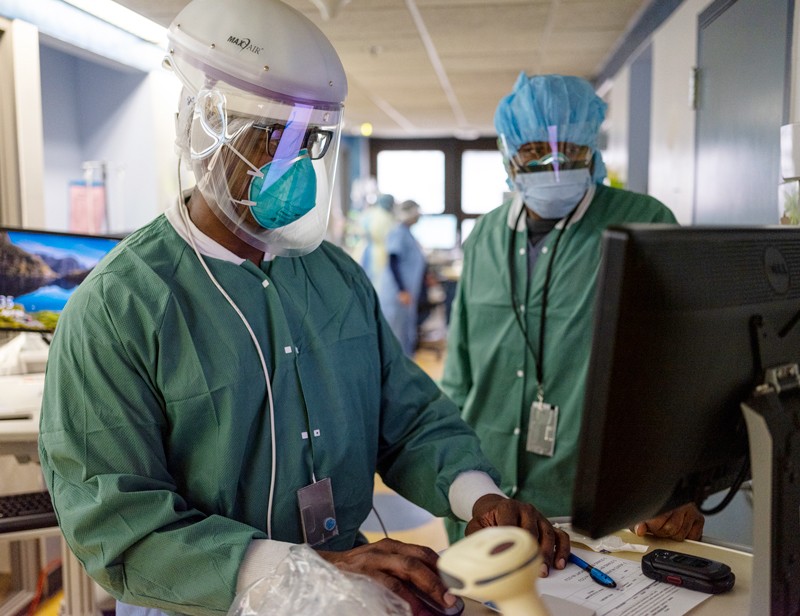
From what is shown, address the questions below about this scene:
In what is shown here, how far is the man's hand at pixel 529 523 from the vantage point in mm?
1111

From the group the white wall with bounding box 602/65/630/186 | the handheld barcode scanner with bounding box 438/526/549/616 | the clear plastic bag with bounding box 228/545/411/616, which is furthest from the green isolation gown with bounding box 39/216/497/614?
the white wall with bounding box 602/65/630/186

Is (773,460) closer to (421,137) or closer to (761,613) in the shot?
(761,613)

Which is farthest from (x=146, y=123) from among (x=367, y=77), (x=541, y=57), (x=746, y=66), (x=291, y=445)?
(x=291, y=445)

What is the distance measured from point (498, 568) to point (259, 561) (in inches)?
18.3

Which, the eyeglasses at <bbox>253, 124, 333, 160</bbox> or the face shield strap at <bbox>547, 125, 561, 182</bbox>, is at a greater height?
the face shield strap at <bbox>547, 125, 561, 182</bbox>

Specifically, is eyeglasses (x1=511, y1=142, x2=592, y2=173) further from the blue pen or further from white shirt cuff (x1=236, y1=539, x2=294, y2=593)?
white shirt cuff (x1=236, y1=539, x2=294, y2=593)

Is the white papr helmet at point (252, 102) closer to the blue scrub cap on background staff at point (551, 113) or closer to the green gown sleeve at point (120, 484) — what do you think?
the green gown sleeve at point (120, 484)

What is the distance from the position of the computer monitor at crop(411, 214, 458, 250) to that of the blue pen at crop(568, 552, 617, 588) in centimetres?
968

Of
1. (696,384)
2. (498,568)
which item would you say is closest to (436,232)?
(696,384)

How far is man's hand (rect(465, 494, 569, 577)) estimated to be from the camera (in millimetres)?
1111

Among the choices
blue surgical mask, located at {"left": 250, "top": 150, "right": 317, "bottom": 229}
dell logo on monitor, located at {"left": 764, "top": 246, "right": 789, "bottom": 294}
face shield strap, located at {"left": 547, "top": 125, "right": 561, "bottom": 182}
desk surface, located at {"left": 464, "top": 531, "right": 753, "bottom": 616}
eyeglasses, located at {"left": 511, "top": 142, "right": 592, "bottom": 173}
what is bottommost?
desk surface, located at {"left": 464, "top": 531, "right": 753, "bottom": 616}

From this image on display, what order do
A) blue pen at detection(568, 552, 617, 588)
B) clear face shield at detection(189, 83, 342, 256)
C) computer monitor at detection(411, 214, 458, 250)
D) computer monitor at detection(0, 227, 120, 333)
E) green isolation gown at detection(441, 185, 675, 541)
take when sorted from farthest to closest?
computer monitor at detection(411, 214, 458, 250) → computer monitor at detection(0, 227, 120, 333) → green isolation gown at detection(441, 185, 675, 541) → clear face shield at detection(189, 83, 342, 256) → blue pen at detection(568, 552, 617, 588)

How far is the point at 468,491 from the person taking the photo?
4.05 feet

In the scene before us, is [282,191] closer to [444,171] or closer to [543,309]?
[543,309]
